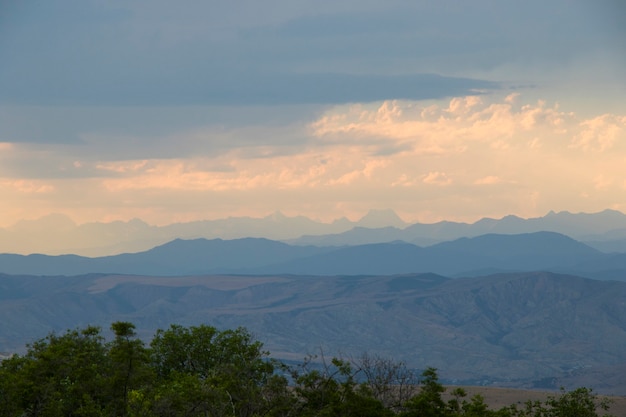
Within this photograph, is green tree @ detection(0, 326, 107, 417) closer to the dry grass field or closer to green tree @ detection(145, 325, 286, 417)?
green tree @ detection(145, 325, 286, 417)

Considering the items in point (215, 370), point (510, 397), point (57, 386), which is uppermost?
point (215, 370)

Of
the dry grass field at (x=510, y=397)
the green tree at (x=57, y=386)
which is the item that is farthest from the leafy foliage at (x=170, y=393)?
the dry grass field at (x=510, y=397)

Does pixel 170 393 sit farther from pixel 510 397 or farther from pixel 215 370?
pixel 510 397

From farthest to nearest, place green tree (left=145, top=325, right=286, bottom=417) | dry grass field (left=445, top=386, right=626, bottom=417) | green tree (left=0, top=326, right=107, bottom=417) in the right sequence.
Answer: dry grass field (left=445, top=386, right=626, bottom=417)
green tree (left=145, top=325, right=286, bottom=417)
green tree (left=0, top=326, right=107, bottom=417)

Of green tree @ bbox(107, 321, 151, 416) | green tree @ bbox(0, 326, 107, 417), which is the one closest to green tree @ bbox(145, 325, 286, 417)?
green tree @ bbox(107, 321, 151, 416)

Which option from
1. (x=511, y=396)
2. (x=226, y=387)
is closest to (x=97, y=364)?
(x=226, y=387)

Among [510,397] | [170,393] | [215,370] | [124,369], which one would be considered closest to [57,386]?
[124,369]

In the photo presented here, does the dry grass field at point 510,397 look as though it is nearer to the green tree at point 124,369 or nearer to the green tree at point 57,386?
the green tree at point 57,386

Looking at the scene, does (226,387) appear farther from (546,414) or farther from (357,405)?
(546,414)

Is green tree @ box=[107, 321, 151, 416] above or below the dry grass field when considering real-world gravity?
above

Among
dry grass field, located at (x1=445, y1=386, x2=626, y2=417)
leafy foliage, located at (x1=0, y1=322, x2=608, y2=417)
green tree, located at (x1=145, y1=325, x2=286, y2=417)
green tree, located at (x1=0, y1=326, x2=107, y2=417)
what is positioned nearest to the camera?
leafy foliage, located at (x1=0, y1=322, x2=608, y2=417)

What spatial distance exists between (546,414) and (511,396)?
348ft

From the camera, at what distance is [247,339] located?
77938 millimetres

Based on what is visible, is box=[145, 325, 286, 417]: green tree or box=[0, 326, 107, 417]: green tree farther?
box=[145, 325, 286, 417]: green tree
